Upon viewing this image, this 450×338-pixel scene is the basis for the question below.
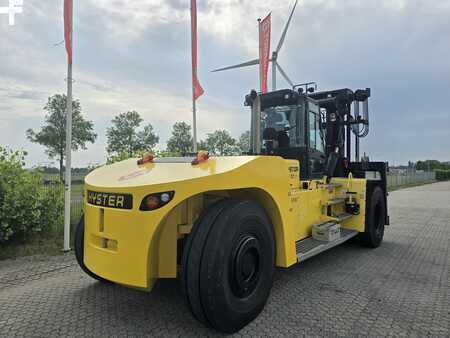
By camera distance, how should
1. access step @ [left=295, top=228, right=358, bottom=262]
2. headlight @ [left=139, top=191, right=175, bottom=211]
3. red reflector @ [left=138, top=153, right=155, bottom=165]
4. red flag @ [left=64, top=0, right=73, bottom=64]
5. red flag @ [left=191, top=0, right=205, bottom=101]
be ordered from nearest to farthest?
headlight @ [left=139, top=191, right=175, bottom=211]
red reflector @ [left=138, top=153, right=155, bottom=165]
access step @ [left=295, top=228, right=358, bottom=262]
red flag @ [left=64, top=0, right=73, bottom=64]
red flag @ [left=191, top=0, right=205, bottom=101]

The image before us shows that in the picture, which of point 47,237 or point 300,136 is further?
point 47,237

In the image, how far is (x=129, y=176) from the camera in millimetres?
2988

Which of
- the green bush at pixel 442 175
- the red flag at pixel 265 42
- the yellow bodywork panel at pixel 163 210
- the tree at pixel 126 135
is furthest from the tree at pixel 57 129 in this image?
the green bush at pixel 442 175

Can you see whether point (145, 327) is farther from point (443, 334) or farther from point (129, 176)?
point (443, 334)

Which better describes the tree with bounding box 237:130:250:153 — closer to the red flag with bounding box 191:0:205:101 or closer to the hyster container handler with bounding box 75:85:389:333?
the hyster container handler with bounding box 75:85:389:333

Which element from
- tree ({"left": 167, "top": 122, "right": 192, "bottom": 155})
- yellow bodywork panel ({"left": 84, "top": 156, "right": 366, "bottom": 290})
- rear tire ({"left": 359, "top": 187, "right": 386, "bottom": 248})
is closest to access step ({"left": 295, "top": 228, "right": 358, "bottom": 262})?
yellow bodywork panel ({"left": 84, "top": 156, "right": 366, "bottom": 290})

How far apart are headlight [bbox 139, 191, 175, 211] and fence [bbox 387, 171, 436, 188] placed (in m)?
28.7

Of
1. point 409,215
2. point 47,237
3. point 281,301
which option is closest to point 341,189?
point 281,301

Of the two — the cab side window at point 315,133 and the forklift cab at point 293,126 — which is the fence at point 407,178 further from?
the forklift cab at point 293,126

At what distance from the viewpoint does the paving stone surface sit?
2887 mm

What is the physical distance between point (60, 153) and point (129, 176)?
110ft

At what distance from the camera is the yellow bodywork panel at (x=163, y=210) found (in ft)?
8.48

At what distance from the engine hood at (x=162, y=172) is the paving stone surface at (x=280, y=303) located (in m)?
1.28

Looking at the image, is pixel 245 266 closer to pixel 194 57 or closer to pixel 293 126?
pixel 293 126
